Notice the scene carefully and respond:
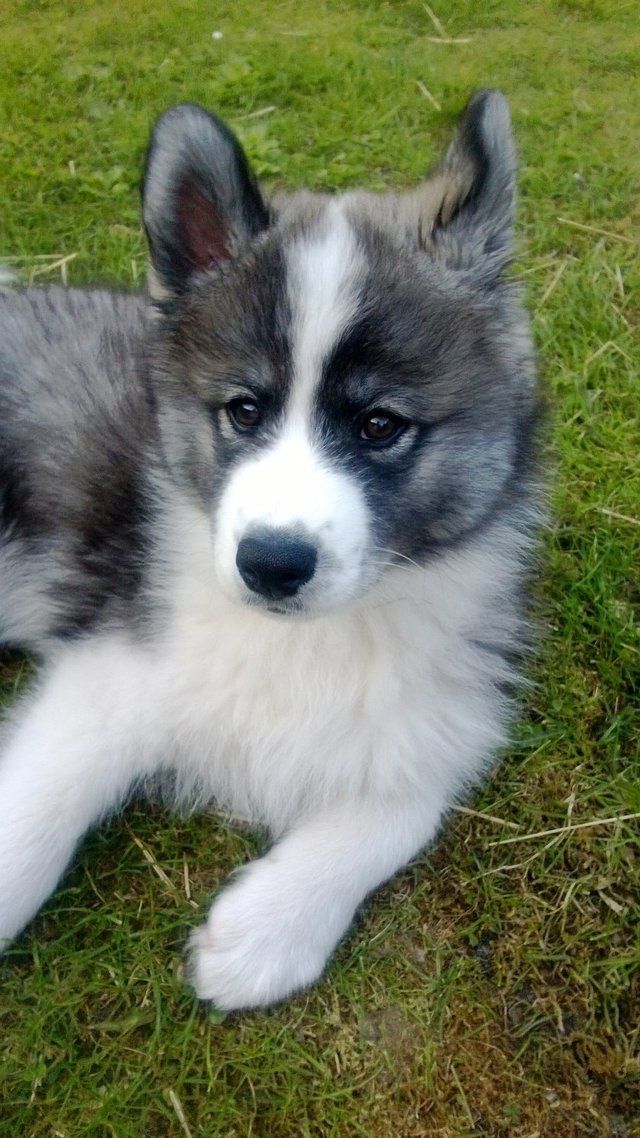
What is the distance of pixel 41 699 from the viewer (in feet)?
8.76

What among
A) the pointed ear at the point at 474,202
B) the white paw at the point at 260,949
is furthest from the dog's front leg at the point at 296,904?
the pointed ear at the point at 474,202

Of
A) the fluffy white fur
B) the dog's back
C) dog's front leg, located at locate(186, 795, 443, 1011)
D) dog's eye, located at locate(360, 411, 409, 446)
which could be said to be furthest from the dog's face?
dog's front leg, located at locate(186, 795, 443, 1011)

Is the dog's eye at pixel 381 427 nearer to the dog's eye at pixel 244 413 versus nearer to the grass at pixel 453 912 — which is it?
the dog's eye at pixel 244 413

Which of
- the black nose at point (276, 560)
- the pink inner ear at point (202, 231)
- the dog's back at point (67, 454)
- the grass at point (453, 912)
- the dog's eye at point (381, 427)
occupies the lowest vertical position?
the grass at point (453, 912)

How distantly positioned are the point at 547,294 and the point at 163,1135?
3246mm

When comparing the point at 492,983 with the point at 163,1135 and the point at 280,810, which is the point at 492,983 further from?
the point at 163,1135

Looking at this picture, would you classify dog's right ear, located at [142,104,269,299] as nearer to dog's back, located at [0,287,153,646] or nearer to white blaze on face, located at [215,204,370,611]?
white blaze on face, located at [215,204,370,611]

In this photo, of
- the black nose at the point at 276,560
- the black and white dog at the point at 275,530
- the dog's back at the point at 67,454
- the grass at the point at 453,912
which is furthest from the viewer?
the dog's back at the point at 67,454

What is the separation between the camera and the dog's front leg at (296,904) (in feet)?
7.82

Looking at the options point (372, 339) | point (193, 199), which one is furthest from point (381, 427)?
point (193, 199)

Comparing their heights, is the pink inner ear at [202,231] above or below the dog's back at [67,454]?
above

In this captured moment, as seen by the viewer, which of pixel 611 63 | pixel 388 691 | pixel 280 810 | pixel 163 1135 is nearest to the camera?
pixel 163 1135

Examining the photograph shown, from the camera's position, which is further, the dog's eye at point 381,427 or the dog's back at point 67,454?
the dog's back at point 67,454

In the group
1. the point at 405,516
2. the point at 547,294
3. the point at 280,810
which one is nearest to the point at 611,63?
the point at 547,294
